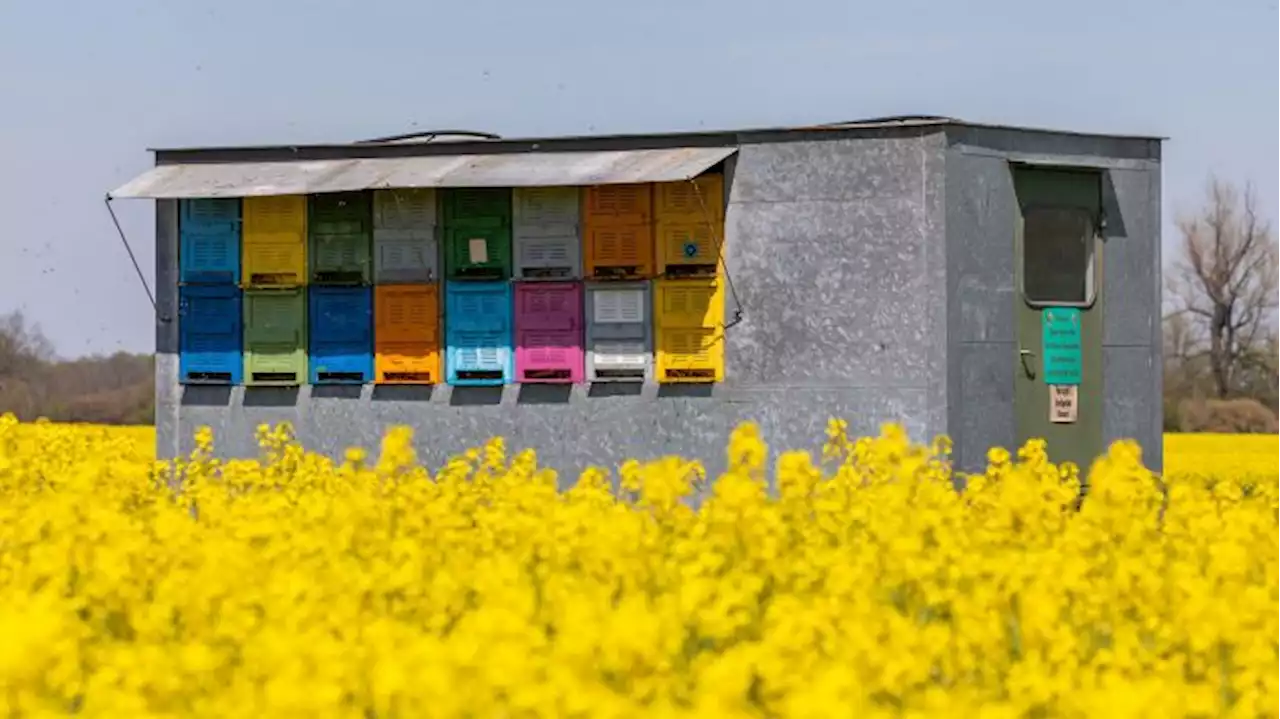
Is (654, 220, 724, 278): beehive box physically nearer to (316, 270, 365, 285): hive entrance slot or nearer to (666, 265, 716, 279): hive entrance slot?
(666, 265, 716, 279): hive entrance slot

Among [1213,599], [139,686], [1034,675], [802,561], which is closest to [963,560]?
[802,561]

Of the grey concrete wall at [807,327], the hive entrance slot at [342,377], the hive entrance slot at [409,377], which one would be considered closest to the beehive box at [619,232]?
the grey concrete wall at [807,327]

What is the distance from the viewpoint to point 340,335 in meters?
17.1

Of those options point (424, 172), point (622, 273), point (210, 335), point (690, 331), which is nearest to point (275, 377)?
point (210, 335)

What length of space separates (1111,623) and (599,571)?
1.58 m

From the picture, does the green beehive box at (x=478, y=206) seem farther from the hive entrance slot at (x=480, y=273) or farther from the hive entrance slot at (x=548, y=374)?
the hive entrance slot at (x=548, y=374)

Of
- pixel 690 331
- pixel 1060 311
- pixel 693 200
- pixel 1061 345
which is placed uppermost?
pixel 693 200

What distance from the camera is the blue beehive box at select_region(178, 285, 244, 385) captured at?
17484 millimetres

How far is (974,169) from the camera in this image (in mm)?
15727

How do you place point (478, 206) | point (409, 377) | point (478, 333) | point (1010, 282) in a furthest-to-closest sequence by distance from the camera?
point (409, 377), point (478, 206), point (478, 333), point (1010, 282)

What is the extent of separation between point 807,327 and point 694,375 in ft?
2.79

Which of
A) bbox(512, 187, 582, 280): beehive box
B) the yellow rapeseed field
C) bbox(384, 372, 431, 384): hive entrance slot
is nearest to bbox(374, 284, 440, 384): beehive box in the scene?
bbox(384, 372, 431, 384): hive entrance slot

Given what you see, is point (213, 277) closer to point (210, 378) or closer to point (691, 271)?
point (210, 378)

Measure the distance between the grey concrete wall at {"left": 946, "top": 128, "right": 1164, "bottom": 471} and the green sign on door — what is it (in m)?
0.35
